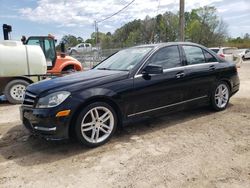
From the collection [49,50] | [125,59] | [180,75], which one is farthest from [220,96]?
[49,50]

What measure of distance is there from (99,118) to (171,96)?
155cm

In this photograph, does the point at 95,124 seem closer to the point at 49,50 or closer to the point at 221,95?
the point at 221,95

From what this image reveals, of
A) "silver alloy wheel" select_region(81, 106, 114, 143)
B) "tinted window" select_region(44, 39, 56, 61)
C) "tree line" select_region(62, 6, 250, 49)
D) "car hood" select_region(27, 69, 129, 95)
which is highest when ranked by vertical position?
"tree line" select_region(62, 6, 250, 49)

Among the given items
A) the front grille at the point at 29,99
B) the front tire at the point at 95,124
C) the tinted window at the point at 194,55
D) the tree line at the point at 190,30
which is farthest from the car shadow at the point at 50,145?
the tree line at the point at 190,30

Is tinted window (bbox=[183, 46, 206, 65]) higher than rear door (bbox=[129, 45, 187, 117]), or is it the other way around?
tinted window (bbox=[183, 46, 206, 65])

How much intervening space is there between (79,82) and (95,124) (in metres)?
0.71

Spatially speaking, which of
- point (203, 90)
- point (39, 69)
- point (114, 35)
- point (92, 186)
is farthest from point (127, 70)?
point (114, 35)

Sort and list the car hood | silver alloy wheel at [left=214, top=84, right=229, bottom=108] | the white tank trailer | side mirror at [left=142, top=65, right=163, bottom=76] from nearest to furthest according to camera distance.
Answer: the car hood < side mirror at [left=142, top=65, right=163, bottom=76] < silver alloy wheel at [left=214, top=84, right=229, bottom=108] < the white tank trailer

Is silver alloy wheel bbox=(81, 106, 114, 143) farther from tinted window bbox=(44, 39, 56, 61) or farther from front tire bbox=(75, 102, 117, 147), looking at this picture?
tinted window bbox=(44, 39, 56, 61)

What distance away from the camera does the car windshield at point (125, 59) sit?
203 inches

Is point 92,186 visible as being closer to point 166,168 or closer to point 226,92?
point 166,168

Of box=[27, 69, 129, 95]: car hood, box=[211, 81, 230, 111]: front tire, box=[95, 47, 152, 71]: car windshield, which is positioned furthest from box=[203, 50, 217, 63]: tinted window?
box=[27, 69, 129, 95]: car hood

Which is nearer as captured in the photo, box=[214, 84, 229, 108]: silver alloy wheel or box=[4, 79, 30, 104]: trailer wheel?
box=[214, 84, 229, 108]: silver alloy wheel

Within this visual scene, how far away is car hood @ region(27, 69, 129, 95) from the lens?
4.39 meters
